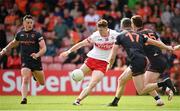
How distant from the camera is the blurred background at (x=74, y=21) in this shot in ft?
81.9

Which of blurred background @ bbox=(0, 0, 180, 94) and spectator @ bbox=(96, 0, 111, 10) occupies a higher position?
spectator @ bbox=(96, 0, 111, 10)

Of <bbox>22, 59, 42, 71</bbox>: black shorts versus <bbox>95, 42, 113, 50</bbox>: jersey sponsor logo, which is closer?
<bbox>95, 42, 113, 50</bbox>: jersey sponsor logo

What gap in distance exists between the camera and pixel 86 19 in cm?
2655

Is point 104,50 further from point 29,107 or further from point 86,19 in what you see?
point 86,19

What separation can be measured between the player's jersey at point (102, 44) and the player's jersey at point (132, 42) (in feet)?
5.22

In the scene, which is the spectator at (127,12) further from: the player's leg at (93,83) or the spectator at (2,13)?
the player's leg at (93,83)

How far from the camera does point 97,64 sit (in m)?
17.1

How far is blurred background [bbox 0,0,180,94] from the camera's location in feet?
81.9

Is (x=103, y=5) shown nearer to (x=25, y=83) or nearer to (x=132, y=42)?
(x=25, y=83)

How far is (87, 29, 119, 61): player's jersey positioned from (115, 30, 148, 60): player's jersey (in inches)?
62.7

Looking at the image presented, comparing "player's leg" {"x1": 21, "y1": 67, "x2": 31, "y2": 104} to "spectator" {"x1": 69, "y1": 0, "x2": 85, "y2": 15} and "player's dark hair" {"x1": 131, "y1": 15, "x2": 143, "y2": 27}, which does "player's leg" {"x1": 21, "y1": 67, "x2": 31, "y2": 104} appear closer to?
"player's dark hair" {"x1": 131, "y1": 15, "x2": 143, "y2": 27}

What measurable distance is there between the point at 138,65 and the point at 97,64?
2040 mm

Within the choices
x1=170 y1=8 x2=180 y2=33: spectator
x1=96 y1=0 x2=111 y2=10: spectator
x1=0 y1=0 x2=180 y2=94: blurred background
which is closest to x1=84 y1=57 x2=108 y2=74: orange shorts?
x1=0 y1=0 x2=180 y2=94: blurred background

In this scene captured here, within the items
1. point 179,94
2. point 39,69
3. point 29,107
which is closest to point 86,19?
point 179,94
